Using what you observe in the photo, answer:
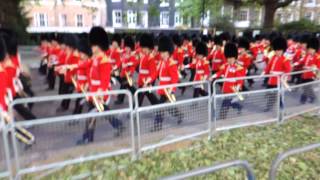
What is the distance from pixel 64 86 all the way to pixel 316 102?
482 cm

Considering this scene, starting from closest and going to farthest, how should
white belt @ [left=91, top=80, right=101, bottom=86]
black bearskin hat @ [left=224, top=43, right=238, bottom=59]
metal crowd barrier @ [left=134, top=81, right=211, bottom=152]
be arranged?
metal crowd barrier @ [left=134, top=81, right=211, bottom=152], white belt @ [left=91, top=80, right=101, bottom=86], black bearskin hat @ [left=224, top=43, right=238, bottom=59]

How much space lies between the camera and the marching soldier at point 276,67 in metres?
6.35

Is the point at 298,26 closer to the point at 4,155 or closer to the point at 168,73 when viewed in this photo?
the point at 168,73

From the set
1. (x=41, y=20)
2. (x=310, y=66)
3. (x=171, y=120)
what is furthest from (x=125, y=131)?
(x=41, y=20)

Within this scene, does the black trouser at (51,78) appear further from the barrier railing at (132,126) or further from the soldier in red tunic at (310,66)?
the soldier in red tunic at (310,66)

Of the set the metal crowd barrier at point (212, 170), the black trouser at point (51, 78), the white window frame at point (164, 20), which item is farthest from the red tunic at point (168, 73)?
the white window frame at point (164, 20)

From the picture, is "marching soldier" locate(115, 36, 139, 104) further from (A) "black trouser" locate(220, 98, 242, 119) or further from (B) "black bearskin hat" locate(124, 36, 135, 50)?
(A) "black trouser" locate(220, 98, 242, 119)

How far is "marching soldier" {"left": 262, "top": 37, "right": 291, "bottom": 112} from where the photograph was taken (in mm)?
6354

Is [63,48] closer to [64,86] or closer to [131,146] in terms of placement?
[64,86]

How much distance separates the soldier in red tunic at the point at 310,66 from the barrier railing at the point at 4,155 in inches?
194

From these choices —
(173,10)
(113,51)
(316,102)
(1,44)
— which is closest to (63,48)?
(113,51)

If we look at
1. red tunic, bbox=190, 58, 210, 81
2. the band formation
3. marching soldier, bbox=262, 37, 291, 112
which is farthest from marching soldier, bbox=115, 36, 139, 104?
marching soldier, bbox=262, 37, 291, 112

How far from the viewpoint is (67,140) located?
4.36m

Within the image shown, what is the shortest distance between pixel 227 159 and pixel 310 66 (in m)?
4.51
